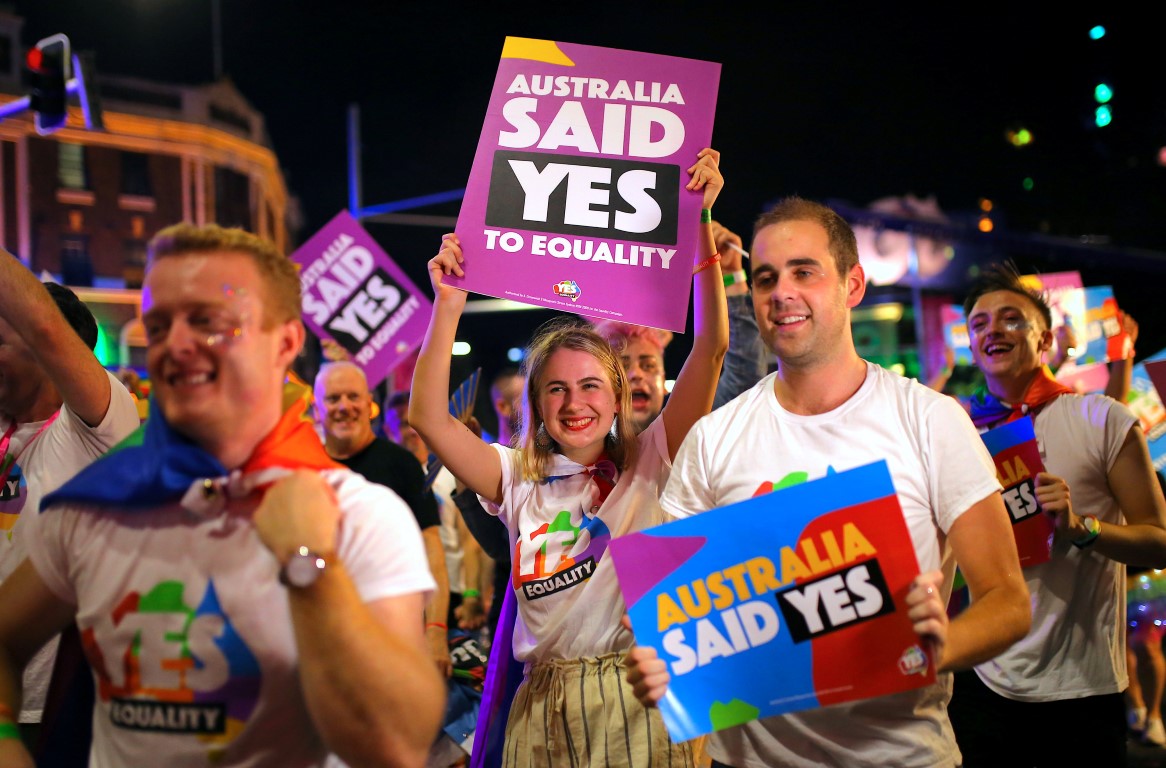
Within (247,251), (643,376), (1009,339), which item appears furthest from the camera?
(643,376)

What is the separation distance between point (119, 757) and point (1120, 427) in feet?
12.2

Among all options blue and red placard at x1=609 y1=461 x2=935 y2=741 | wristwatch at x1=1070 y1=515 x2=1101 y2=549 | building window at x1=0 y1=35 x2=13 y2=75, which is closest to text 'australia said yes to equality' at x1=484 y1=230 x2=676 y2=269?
blue and red placard at x1=609 y1=461 x2=935 y2=741

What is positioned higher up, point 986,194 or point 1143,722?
point 986,194

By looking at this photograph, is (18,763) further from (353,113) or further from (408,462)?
(353,113)

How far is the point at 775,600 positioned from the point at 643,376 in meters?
2.66

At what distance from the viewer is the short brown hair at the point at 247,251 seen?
1913 millimetres

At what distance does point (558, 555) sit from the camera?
3.26 m

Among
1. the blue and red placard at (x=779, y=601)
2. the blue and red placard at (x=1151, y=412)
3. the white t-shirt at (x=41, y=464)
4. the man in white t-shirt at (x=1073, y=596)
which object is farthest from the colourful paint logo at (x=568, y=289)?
the blue and red placard at (x=1151, y=412)

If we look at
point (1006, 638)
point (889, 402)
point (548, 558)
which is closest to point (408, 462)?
point (548, 558)

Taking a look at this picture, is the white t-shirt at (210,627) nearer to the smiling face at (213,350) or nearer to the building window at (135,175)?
the smiling face at (213,350)

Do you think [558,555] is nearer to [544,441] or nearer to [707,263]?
[544,441]

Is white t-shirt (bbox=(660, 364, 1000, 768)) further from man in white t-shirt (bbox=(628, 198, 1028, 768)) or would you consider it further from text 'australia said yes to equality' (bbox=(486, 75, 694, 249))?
text 'australia said yes to equality' (bbox=(486, 75, 694, 249))

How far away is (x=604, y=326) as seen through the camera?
4.53m

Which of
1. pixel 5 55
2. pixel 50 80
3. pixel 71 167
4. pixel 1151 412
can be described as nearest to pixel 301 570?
pixel 1151 412
